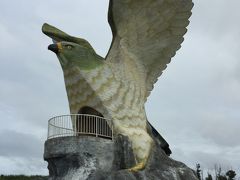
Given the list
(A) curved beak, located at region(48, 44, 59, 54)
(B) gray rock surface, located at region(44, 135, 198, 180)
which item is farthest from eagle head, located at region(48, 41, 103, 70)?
(B) gray rock surface, located at region(44, 135, 198, 180)

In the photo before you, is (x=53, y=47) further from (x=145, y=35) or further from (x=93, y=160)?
(x=93, y=160)

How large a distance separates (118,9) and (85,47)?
1.85 metres

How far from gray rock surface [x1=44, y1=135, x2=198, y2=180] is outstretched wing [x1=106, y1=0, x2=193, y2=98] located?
130 inches

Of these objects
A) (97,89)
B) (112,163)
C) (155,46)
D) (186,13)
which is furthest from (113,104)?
(186,13)

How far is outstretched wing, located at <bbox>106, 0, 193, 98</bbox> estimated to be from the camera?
1717 cm

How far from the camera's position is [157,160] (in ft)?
53.2

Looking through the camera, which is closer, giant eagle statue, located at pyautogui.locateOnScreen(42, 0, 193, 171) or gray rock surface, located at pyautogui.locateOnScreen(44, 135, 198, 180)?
gray rock surface, located at pyautogui.locateOnScreen(44, 135, 198, 180)

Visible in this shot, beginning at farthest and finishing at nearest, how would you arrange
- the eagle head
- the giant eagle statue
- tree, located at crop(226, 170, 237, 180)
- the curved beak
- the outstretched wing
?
tree, located at crop(226, 170, 237, 180)
the outstretched wing
the curved beak
the eagle head
the giant eagle statue

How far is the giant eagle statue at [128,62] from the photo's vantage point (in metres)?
16.2

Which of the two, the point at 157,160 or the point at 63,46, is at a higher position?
the point at 63,46

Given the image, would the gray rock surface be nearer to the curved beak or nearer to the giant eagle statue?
the giant eagle statue

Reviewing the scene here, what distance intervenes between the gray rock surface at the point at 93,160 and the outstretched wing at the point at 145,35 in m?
3.31

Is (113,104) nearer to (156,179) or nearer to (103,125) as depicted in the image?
(103,125)

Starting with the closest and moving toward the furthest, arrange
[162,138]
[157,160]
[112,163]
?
[112,163], [157,160], [162,138]
